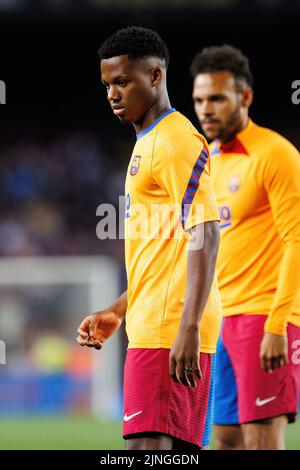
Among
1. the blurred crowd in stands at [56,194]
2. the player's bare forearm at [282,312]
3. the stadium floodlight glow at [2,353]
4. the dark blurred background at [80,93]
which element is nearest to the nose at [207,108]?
the player's bare forearm at [282,312]

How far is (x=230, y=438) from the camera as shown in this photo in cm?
451

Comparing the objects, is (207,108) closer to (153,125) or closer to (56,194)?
(153,125)

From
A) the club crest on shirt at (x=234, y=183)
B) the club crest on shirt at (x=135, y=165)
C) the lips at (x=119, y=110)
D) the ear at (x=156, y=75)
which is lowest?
the club crest on shirt at (x=135, y=165)

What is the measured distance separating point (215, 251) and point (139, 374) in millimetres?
485

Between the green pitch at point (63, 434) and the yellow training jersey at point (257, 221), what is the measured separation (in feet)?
9.63

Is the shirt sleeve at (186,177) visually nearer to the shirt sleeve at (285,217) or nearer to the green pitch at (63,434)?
the shirt sleeve at (285,217)

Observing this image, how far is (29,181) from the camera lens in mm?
15547

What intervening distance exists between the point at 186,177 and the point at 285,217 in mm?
1318

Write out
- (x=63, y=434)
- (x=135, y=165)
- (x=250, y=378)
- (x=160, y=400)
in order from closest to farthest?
(x=160, y=400) < (x=135, y=165) < (x=250, y=378) < (x=63, y=434)

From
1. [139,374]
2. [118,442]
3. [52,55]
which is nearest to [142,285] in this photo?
[139,374]

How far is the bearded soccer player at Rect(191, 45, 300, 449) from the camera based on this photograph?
13.6 ft

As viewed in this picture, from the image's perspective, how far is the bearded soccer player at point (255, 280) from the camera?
4.14 metres

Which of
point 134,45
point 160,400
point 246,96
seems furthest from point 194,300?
point 246,96

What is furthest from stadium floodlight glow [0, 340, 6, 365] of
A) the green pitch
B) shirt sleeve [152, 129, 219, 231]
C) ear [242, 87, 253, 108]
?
shirt sleeve [152, 129, 219, 231]
